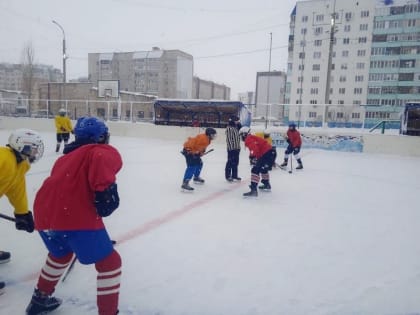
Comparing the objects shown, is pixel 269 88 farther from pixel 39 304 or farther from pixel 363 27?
pixel 39 304

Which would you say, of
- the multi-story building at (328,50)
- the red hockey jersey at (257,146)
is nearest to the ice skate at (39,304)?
the red hockey jersey at (257,146)

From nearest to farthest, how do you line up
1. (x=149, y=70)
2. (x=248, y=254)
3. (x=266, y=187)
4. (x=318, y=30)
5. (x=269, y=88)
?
(x=248, y=254), (x=266, y=187), (x=318, y=30), (x=269, y=88), (x=149, y=70)

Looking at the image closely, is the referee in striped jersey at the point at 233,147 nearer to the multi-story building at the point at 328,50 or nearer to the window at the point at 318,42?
the multi-story building at the point at 328,50

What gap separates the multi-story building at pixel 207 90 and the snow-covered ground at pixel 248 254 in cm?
6821

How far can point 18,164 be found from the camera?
2.38m

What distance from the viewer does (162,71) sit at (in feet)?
213

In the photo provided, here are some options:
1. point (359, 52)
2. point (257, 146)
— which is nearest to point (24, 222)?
point (257, 146)

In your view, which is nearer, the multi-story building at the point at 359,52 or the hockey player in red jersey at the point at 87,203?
the hockey player in red jersey at the point at 87,203

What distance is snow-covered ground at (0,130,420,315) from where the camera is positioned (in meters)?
2.43

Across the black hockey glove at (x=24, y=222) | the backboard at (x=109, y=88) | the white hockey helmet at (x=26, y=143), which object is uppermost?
the backboard at (x=109, y=88)

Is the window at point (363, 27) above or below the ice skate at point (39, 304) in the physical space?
above

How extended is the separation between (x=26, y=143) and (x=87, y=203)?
821 mm

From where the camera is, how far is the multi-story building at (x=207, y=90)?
76.1m

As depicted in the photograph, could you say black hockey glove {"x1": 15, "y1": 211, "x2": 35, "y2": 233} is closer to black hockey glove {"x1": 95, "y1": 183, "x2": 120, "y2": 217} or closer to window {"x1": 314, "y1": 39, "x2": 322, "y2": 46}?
black hockey glove {"x1": 95, "y1": 183, "x2": 120, "y2": 217}
